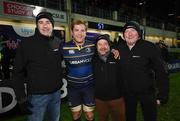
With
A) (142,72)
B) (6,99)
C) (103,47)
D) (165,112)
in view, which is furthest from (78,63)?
(165,112)

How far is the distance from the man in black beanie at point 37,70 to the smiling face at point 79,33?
1.46ft

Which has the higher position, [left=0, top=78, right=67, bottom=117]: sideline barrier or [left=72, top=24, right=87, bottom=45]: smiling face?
[left=72, top=24, right=87, bottom=45]: smiling face

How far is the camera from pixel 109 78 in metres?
4.71

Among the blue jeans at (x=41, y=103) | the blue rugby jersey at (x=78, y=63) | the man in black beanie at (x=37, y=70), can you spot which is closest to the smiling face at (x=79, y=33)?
the blue rugby jersey at (x=78, y=63)

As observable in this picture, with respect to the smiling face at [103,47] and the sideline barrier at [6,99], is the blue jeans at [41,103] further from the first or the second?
the sideline barrier at [6,99]

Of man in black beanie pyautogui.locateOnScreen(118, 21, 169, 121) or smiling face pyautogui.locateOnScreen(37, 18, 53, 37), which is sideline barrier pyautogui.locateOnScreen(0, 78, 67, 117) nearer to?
smiling face pyautogui.locateOnScreen(37, 18, 53, 37)

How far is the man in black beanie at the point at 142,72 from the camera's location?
450 centimetres

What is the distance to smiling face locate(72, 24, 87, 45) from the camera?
468 cm

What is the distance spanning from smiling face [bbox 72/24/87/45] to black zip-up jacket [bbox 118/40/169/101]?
0.67m

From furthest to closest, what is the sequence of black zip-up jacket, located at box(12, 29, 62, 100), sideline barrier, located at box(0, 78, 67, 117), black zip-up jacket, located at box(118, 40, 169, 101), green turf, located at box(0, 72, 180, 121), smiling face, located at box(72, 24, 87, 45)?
1. green turf, located at box(0, 72, 180, 121)
2. sideline barrier, located at box(0, 78, 67, 117)
3. smiling face, located at box(72, 24, 87, 45)
4. black zip-up jacket, located at box(118, 40, 169, 101)
5. black zip-up jacket, located at box(12, 29, 62, 100)

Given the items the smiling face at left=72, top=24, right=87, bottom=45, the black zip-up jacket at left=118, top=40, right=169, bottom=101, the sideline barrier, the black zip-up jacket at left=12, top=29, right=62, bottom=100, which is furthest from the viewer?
the sideline barrier

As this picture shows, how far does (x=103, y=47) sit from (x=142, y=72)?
27.6 inches

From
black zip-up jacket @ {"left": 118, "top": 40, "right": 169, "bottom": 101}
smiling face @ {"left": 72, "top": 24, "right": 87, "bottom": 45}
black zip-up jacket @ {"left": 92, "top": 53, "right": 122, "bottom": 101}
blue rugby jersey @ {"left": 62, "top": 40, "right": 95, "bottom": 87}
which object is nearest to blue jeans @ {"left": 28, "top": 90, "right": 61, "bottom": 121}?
blue rugby jersey @ {"left": 62, "top": 40, "right": 95, "bottom": 87}

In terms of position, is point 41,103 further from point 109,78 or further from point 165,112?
point 165,112
